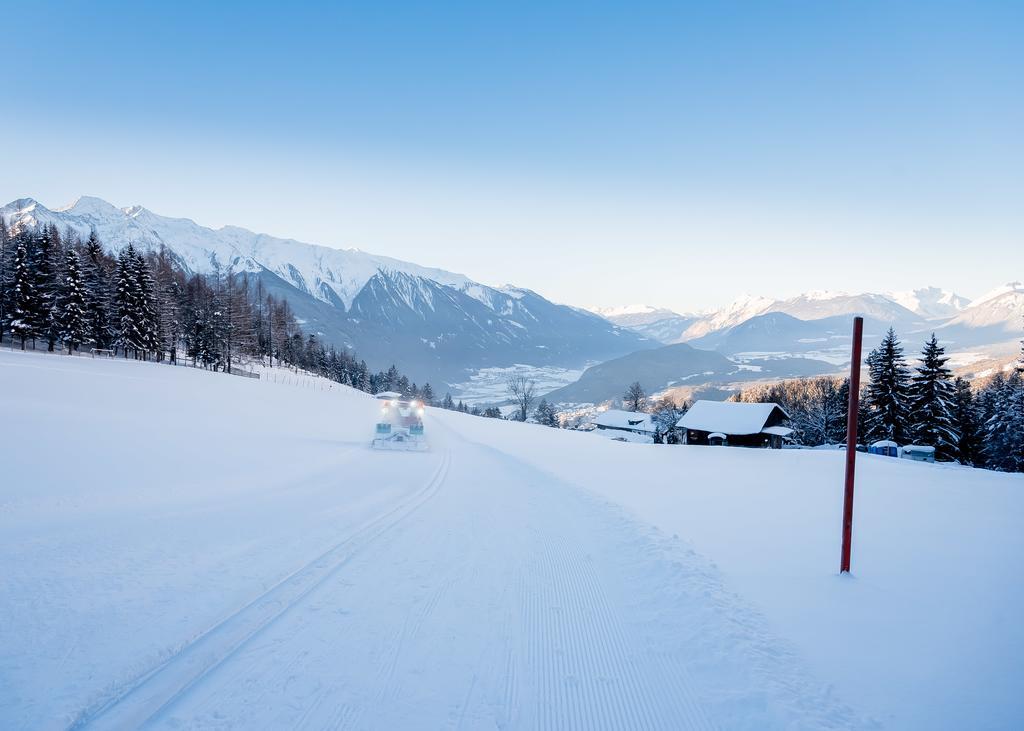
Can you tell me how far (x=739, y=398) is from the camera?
88.2 m

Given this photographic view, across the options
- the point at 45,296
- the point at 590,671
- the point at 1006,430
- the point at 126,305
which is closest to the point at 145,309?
the point at 126,305

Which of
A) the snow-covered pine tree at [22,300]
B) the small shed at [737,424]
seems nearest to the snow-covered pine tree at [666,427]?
the small shed at [737,424]

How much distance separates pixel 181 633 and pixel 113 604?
3.84ft

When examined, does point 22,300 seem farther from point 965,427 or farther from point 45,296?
point 965,427

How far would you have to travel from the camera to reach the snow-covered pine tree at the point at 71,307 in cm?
3928

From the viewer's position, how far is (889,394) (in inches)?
1452

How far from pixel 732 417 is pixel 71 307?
60.6 m

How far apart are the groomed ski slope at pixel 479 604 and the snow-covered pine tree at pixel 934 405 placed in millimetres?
28717

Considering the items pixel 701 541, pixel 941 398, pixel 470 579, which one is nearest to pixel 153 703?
pixel 470 579

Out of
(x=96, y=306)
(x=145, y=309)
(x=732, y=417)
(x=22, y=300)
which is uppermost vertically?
(x=145, y=309)

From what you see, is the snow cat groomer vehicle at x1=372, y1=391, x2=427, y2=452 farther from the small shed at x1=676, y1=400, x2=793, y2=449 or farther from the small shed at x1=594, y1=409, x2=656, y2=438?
the small shed at x1=594, y1=409, x2=656, y2=438

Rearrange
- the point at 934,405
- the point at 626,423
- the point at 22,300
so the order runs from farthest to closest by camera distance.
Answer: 1. the point at 626,423
2. the point at 22,300
3. the point at 934,405

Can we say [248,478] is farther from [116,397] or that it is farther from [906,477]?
[906,477]

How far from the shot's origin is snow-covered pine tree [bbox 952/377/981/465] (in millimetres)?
36022
